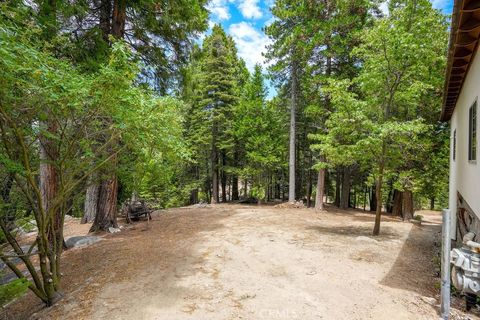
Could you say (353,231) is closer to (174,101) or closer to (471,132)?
(471,132)

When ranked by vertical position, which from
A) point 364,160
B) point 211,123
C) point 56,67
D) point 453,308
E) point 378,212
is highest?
point 211,123

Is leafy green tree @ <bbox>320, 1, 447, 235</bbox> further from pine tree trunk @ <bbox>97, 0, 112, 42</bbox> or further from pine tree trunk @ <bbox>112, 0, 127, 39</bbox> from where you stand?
pine tree trunk @ <bbox>97, 0, 112, 42</bbox>

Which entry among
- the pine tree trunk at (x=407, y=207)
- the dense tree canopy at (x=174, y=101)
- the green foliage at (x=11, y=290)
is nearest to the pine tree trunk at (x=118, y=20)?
the dense tree canopy at (x=174, y=101)

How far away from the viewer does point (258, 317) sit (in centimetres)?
361

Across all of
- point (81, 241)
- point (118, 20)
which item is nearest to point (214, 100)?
point (118, 20)

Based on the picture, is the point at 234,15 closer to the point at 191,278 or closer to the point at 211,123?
the point at 211,123

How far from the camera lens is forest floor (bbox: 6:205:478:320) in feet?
12.6

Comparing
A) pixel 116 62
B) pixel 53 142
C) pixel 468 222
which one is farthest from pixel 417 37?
pixel 53 142

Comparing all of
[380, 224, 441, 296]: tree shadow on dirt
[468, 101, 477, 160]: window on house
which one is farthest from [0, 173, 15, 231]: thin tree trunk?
[468, 101, 477, 160]: window on house

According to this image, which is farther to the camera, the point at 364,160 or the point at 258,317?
the point at 364,160

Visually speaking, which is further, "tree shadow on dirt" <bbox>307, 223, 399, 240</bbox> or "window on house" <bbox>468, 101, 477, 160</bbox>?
"tree shadow on dirt" <bbox>307, 223, 399, 240</bbox>

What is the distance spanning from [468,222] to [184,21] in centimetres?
906

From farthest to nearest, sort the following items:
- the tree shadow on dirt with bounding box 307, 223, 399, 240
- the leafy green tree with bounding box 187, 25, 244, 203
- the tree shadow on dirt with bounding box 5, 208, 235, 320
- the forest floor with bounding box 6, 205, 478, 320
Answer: the leafy green tree with bounding box 187, 25, 244, 203 < the tree shadow on dirt with bounding box 307, 223, 399, 240 < the tree shadow on dirt with bounding box 5, 208, 235, 320 < the forest floor with bounding box 6, 205, 478, 320

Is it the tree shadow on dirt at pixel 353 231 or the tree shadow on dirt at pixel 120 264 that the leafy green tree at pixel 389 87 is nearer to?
the tree shadow on dirt at pixel 353 231
